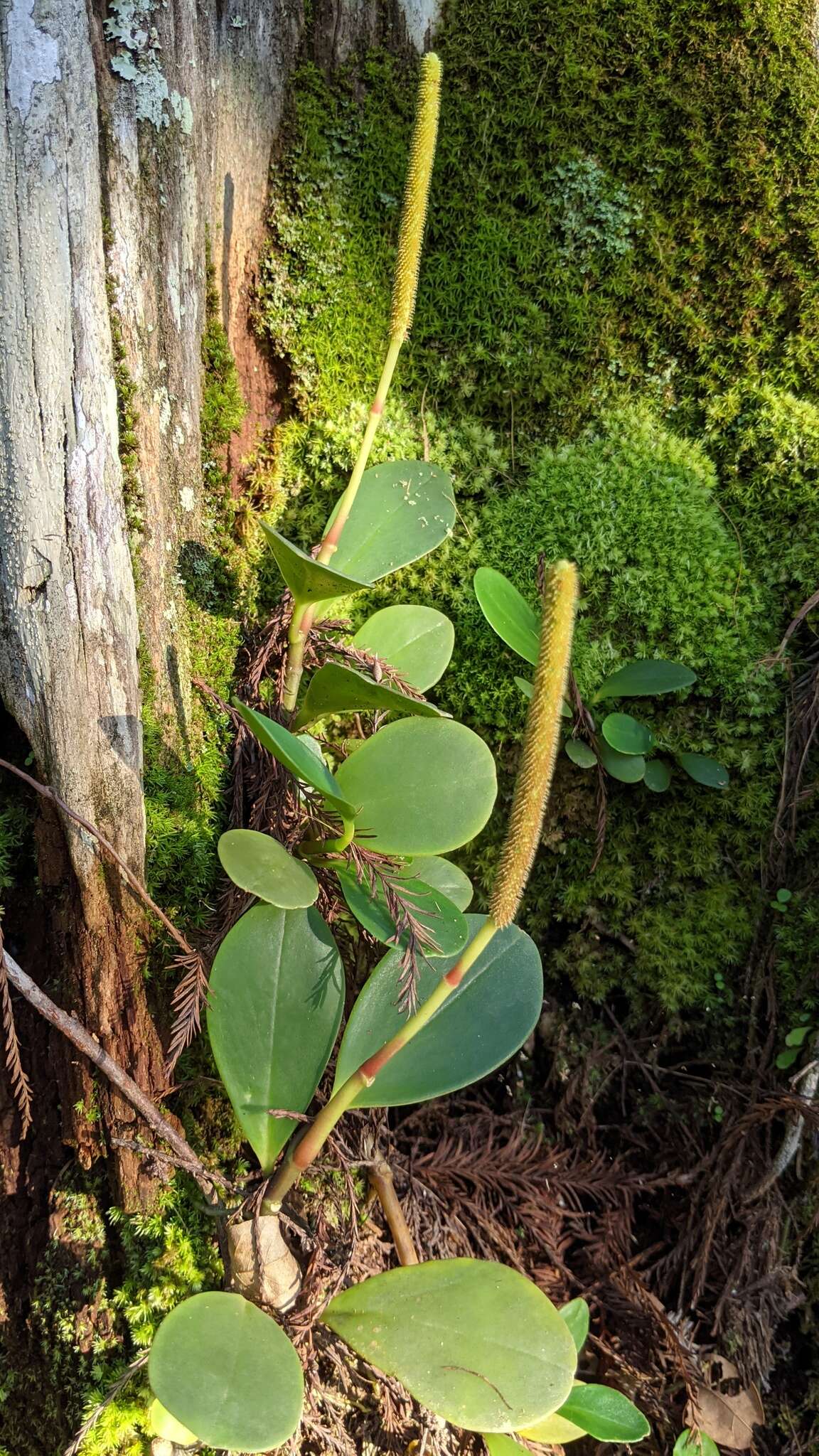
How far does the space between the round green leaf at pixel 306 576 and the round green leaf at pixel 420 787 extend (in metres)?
0.25

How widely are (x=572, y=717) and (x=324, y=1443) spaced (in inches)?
51.0

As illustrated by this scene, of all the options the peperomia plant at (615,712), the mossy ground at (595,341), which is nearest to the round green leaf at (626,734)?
Answer: the peperomia plant at (615,712)

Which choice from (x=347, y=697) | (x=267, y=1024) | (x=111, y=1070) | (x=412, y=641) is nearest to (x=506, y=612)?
(x=412, y=641)

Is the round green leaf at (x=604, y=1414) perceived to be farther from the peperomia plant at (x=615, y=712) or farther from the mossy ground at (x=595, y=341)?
the peperomia plant at (x=615, y=712)

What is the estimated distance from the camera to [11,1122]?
162cm

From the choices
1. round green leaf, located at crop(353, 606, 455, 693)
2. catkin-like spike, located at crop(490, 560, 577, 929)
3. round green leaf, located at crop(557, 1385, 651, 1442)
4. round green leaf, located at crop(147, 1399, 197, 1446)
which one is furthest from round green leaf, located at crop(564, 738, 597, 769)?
round green leaf, located at crop(147, 1399, 197, 1446)

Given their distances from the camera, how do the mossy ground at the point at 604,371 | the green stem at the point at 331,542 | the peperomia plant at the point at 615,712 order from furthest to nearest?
1. the mossy ground at the point at 604,371
2. the peperomia plant at the point at 615,712
3. the green stem at the point at 331,542

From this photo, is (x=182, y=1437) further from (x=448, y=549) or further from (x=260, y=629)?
(x=448, y=549)

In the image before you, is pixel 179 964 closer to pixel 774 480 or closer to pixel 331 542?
pixel 331 542

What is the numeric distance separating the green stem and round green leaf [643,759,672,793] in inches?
28.4

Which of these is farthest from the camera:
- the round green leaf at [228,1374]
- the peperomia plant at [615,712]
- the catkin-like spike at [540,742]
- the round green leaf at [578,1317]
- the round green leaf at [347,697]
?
the peperomia plant at [615,712]

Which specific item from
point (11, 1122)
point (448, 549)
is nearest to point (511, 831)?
point (448, 549)

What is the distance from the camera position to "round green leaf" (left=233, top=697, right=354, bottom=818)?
1220 mm

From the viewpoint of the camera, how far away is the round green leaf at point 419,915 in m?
1.31
